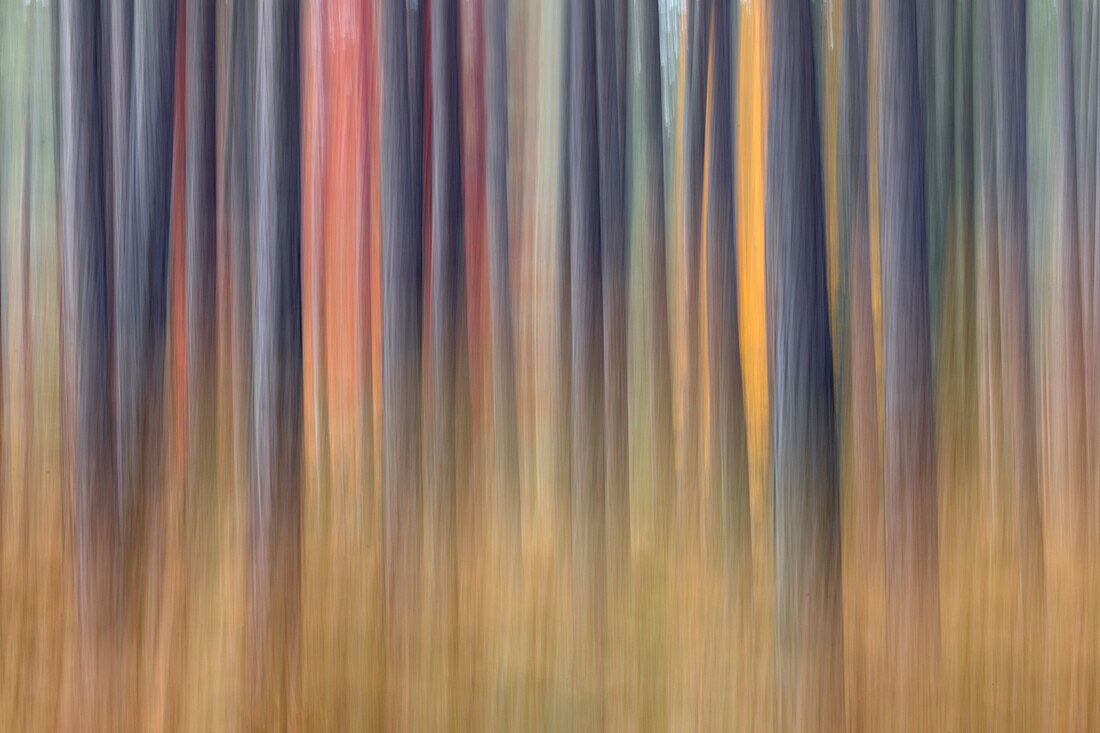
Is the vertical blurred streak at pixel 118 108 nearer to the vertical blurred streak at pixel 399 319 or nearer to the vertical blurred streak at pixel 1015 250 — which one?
the vertical blurred streak at pixel 399 319

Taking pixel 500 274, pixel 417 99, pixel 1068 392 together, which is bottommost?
pixel 1068 392

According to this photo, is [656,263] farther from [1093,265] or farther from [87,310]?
[87,310]

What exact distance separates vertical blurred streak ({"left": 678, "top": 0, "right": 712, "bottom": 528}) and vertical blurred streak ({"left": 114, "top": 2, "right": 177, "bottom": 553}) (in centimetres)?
41

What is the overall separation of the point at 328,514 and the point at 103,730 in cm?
24

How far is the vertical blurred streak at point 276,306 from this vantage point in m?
0.68

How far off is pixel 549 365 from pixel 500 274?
0.27 feet

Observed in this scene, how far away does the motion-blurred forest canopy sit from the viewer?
645 millimetres

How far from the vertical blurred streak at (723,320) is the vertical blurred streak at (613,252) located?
7cm

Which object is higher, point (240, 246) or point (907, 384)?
point (240, 246)

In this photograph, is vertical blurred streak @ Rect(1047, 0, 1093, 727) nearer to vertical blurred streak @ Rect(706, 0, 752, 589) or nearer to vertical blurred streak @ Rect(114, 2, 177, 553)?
vertical blurred streak @ Rect(706, 0, 752, 589)

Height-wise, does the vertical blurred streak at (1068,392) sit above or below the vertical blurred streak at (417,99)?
below

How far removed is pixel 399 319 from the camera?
681mm

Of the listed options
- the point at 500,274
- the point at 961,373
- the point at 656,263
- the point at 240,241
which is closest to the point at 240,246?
the point at 240,241

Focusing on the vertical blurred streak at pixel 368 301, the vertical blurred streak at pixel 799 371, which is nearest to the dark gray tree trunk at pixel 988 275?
the vertical blurred streak at pixel 799 371
